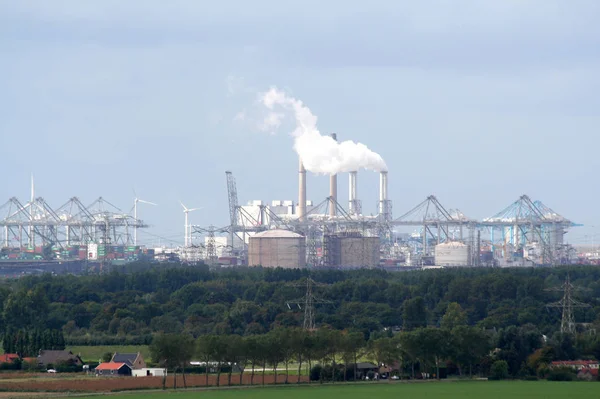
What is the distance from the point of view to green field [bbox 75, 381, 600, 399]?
35.4m

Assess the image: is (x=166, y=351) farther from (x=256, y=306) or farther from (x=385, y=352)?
(x=256, y=306)

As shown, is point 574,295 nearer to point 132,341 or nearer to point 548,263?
point 132,341

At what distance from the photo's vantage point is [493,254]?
604 ft

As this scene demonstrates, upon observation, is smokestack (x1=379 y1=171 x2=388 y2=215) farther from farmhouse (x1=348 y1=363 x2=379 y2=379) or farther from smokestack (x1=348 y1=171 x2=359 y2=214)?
farmhouse (x1=348 y1=363 x2=379 y2=379)

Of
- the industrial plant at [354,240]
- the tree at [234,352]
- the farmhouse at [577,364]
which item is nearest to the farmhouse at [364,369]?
the tree at [234,352]

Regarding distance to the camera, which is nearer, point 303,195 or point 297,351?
point 297,351

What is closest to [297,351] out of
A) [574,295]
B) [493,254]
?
[574,295]

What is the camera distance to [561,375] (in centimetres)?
4269

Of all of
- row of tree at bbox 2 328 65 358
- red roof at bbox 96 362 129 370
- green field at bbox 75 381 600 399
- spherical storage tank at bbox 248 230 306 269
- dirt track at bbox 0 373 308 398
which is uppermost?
spherical storage tank at bbox 248 230 306 269

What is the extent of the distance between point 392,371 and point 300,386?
627cm

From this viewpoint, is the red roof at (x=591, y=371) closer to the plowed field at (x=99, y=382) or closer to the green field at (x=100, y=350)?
the plowed field at (x=99, y=382)

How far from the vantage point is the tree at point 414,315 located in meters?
63.7

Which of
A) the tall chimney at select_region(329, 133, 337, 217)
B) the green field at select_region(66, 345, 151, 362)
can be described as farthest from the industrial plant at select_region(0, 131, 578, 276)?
the green field at select_region(66, 345, 151, 362)

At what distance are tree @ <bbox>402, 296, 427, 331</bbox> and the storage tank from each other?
281 ft
